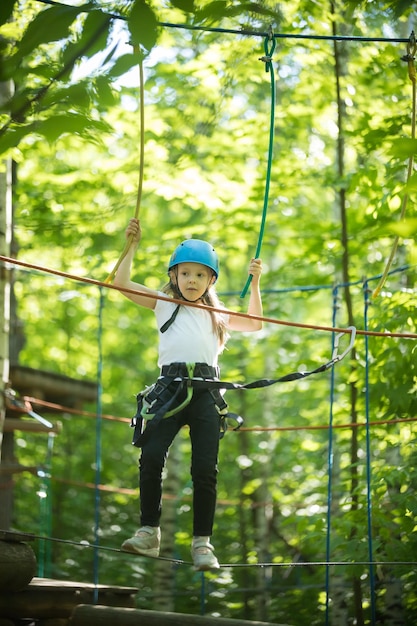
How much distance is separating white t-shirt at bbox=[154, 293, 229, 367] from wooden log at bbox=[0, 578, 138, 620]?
4.06 ft

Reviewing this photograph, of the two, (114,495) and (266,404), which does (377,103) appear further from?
(114,495)

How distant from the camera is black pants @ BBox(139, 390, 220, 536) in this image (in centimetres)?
307

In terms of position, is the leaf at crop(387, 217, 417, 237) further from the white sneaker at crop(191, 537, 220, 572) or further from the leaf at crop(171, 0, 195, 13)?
the white sneaker at crop(191, 537, 220, 572)

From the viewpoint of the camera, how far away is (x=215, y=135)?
24.2 ft

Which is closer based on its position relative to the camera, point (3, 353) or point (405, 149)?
point (405, 149)

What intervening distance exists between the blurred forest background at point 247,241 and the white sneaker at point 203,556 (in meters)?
0.80

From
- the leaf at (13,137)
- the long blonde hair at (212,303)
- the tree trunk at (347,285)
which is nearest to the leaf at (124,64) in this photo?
the leaf at (13,137)

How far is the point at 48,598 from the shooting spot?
12.0ft

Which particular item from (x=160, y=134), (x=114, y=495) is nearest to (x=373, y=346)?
(x=160, y=134)

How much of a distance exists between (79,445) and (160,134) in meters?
6.34

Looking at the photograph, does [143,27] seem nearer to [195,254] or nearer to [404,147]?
[404,147]

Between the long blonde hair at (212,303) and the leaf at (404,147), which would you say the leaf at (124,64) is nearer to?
the leaf at (404,147)

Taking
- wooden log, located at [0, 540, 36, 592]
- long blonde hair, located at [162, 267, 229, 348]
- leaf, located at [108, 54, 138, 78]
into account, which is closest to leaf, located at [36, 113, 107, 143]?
leaf, located at [108, 54, 138, 78]

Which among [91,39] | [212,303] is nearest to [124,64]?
[91,39]
